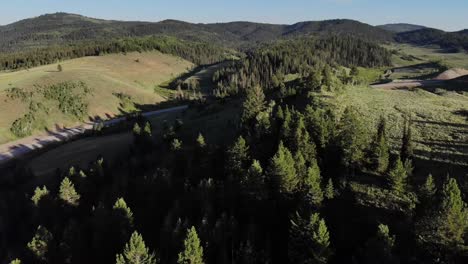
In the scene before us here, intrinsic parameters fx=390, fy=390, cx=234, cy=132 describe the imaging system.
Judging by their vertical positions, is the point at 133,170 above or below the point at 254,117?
below

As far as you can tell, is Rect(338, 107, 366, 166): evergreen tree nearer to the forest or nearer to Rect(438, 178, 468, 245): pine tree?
the forest

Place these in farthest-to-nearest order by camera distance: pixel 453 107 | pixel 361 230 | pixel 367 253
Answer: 1. pixel 453 107
2. pixel 361 230
3. pixel 367 253

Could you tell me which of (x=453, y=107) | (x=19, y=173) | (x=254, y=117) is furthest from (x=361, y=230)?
(x=19, y=173)

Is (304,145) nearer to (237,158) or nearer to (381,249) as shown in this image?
(237,158)

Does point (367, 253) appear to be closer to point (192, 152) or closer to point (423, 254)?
point (423, 254)

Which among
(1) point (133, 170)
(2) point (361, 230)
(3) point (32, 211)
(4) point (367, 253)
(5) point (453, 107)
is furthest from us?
(5) point (453, 107)

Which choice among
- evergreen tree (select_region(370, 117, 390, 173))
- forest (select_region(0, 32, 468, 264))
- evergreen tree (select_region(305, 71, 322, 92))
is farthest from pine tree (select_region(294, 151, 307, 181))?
evergreen tree (select_region(305, 71, 322, 92))
